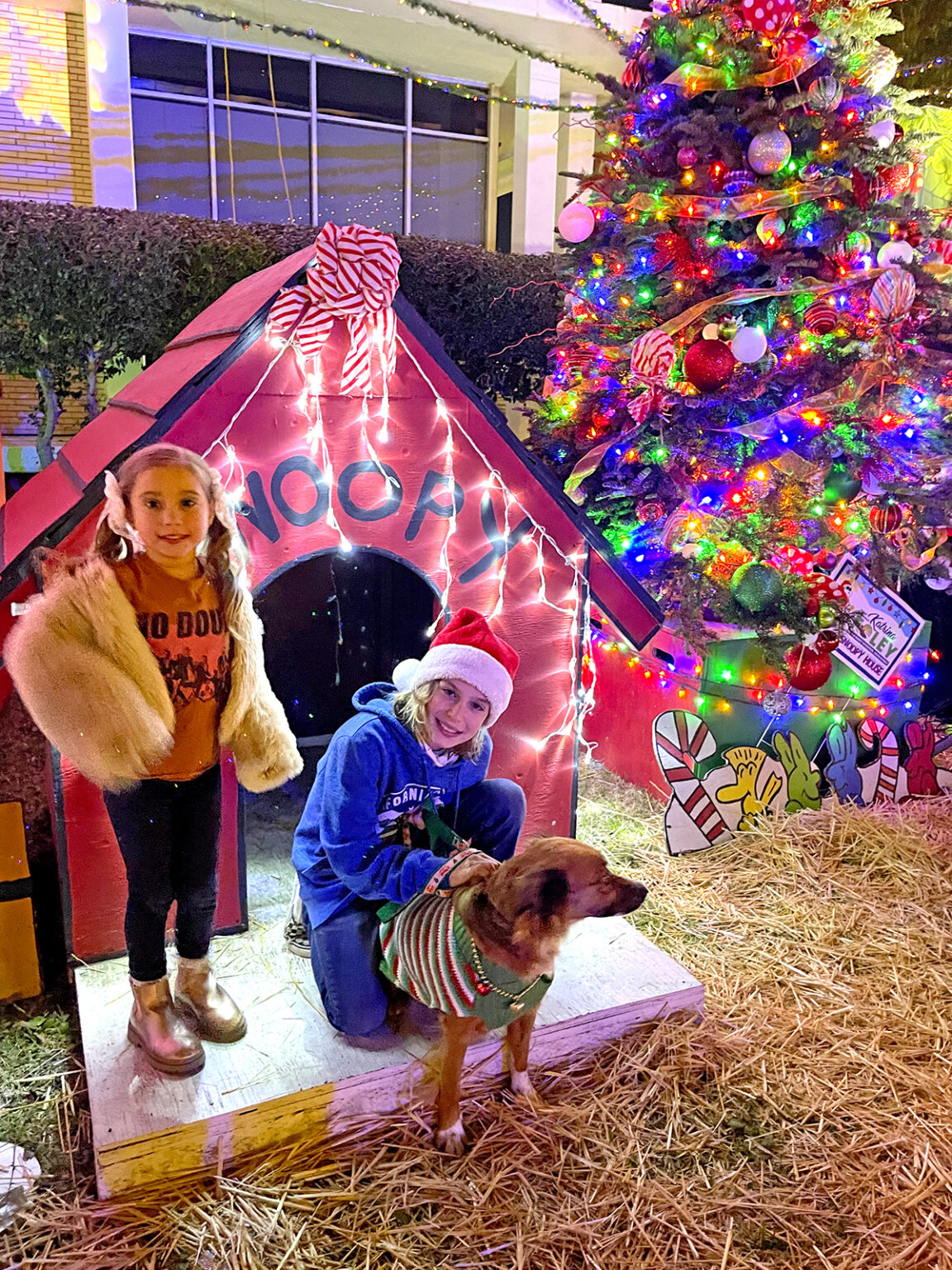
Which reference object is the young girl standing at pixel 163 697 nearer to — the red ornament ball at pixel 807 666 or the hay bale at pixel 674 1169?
the hay bale at pixel 674 1169

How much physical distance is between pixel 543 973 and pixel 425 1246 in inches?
26.7

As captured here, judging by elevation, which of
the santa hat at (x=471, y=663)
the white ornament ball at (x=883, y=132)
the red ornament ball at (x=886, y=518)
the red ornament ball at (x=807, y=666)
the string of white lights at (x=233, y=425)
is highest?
the white ornament ball at (x=883, y=132)

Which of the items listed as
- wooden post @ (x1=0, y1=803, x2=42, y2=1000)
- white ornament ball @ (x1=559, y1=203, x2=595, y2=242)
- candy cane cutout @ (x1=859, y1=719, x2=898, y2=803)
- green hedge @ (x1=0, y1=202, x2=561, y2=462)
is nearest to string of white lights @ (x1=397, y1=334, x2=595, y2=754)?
wooden post @ (x1=0, y1=803, x2=42, y2=1000)

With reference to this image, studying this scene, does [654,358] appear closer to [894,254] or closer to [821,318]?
[821,318]

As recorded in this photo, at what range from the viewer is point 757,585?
3.91m

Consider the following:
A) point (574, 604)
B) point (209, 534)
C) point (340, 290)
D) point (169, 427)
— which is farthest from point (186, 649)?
point (574, 604)

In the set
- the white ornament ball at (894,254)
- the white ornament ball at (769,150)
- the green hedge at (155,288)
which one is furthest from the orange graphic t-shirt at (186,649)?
the green hedge at (155,288)

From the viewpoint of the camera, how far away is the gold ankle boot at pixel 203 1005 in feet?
7.89

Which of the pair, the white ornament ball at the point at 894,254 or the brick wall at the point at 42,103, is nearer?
the white ornament ball at the point at 894,254

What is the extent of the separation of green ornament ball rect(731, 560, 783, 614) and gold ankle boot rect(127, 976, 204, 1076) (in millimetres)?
2843

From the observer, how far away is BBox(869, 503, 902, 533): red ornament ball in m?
4.36

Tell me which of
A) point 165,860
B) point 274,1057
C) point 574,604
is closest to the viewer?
point 165,860

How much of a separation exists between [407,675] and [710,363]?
2417 mm

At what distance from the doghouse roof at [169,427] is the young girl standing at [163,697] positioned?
0.33 metres
